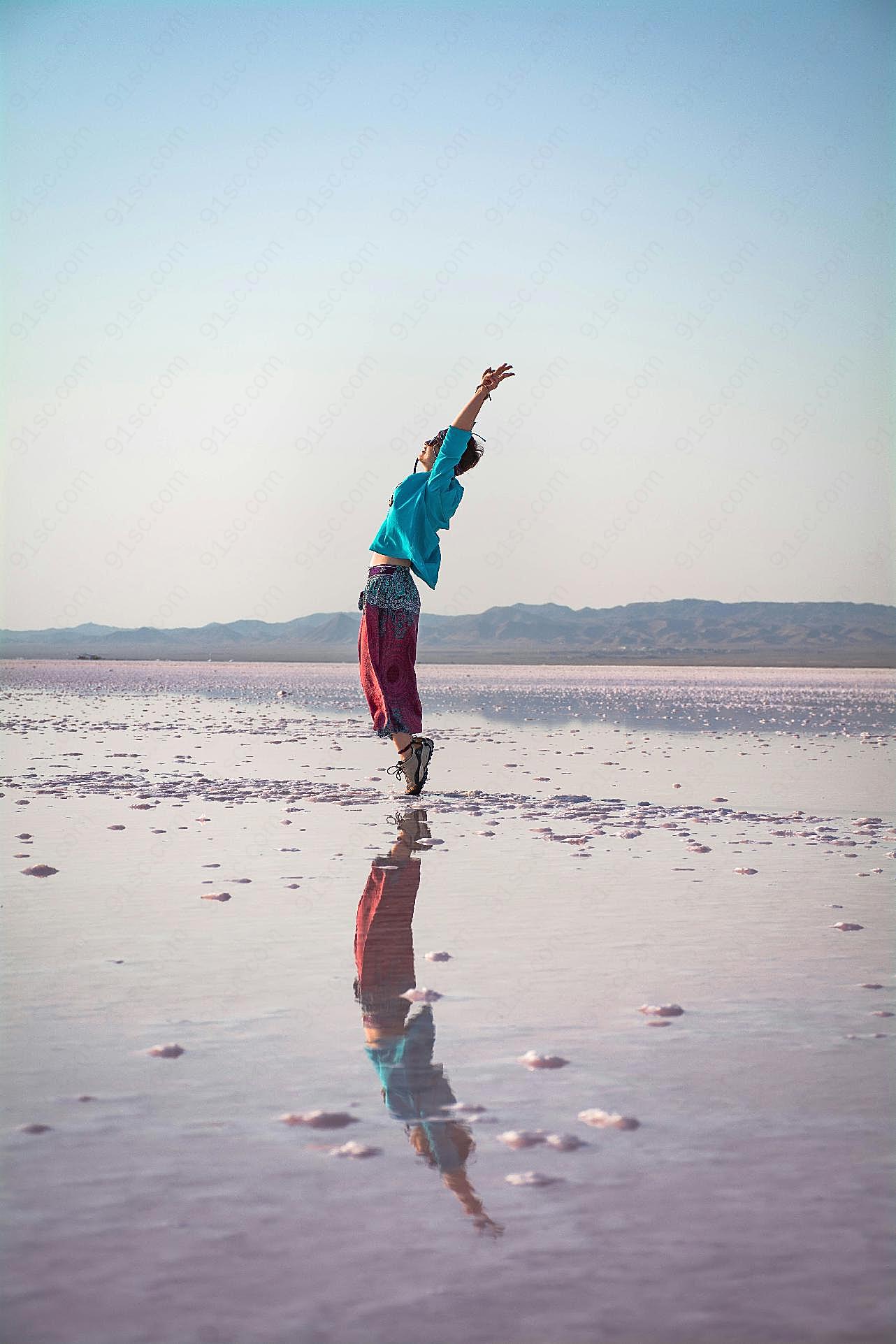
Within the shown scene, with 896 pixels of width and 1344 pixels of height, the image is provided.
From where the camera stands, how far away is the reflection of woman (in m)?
2.85

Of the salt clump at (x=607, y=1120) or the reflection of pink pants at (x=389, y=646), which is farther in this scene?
the reflection of pink pants at (x=389, y=646)

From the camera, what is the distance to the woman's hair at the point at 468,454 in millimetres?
10047

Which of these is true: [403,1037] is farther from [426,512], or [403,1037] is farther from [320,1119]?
[426,512]

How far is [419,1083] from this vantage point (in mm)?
3330

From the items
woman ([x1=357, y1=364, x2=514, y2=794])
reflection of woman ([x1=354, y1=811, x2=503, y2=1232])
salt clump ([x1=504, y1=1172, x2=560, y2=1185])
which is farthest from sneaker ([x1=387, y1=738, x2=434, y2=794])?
salt clump ([x1=504, y1=1172, x2=560, y2=1185])

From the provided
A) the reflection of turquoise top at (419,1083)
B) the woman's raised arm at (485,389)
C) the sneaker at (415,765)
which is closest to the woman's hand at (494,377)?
the woman's raised arm at (485,389)

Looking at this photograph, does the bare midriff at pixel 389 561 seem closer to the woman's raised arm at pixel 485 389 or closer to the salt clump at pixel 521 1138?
the woman's raised arm at pixel 485 389

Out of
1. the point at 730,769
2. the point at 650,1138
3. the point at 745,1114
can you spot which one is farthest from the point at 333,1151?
the point at 730,769

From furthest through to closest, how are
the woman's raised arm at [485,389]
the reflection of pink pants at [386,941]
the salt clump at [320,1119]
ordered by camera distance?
1. the woman's raised arm at [485,389]
2. the reflection of pink pants at [386,941]
3. the salt clump at [320,1119]

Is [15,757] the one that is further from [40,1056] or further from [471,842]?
[40,1056]

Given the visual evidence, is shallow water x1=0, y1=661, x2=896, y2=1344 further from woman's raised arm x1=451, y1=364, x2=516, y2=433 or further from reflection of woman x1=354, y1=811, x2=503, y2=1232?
woman's raised arm x1=451, y1=364, x2=516, y2=433

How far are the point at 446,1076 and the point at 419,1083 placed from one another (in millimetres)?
89

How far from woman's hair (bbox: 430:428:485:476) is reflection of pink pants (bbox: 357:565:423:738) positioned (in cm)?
94

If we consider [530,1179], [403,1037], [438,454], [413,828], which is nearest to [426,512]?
[438,454]
